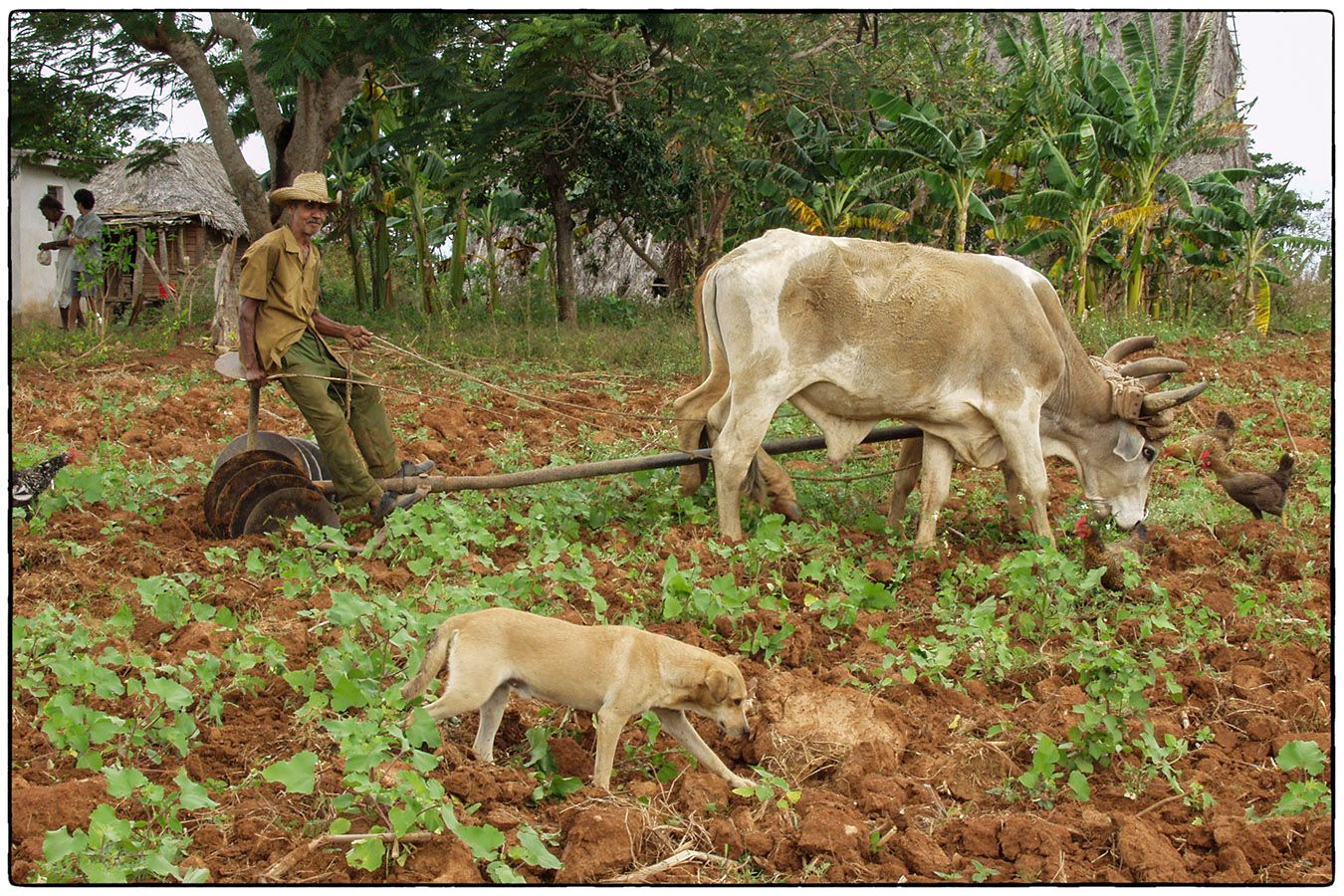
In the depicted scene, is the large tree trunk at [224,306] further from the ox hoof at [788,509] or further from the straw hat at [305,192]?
the ox hoof at [788,509]

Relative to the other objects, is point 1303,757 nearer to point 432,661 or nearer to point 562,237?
point 432,661

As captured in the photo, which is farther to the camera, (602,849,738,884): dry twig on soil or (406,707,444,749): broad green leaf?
(406,707,444,749): broad green leaf

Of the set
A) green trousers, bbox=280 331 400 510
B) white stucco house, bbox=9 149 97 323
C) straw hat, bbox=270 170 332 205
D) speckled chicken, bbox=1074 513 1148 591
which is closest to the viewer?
speckled chicken, bbox=1074 513 1148 591

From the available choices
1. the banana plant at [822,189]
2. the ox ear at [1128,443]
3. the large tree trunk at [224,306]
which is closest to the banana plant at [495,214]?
the banana plant at [822,189]

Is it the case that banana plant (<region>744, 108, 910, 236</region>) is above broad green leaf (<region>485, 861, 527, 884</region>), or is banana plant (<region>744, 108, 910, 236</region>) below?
above

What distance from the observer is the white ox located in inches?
275

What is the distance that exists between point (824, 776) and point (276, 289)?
3.85 m

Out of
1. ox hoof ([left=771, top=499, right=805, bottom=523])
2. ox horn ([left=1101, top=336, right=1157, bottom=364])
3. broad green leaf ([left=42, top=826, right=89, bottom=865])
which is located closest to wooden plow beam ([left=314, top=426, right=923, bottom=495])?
ox hoof ([left=771, top=499, right=805, bottom=523])

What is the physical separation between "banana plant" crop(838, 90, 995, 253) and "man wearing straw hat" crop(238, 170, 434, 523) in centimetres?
947

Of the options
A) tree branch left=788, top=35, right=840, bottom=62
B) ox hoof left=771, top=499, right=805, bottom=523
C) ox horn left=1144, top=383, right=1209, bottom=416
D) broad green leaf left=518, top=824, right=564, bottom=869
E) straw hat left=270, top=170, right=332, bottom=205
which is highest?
tree branch left=788, top=35, right=840, bottom=62

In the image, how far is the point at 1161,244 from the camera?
18.2 metres

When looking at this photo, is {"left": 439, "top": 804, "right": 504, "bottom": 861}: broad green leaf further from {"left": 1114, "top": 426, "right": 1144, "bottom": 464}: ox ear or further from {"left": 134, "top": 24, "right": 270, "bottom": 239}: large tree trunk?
{"left": 134, "top": 24, "right": 270, "bottom": 239}: large tree trunk

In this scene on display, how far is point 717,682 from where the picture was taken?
4.20 meters

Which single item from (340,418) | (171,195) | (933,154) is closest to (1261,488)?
(340,418)
